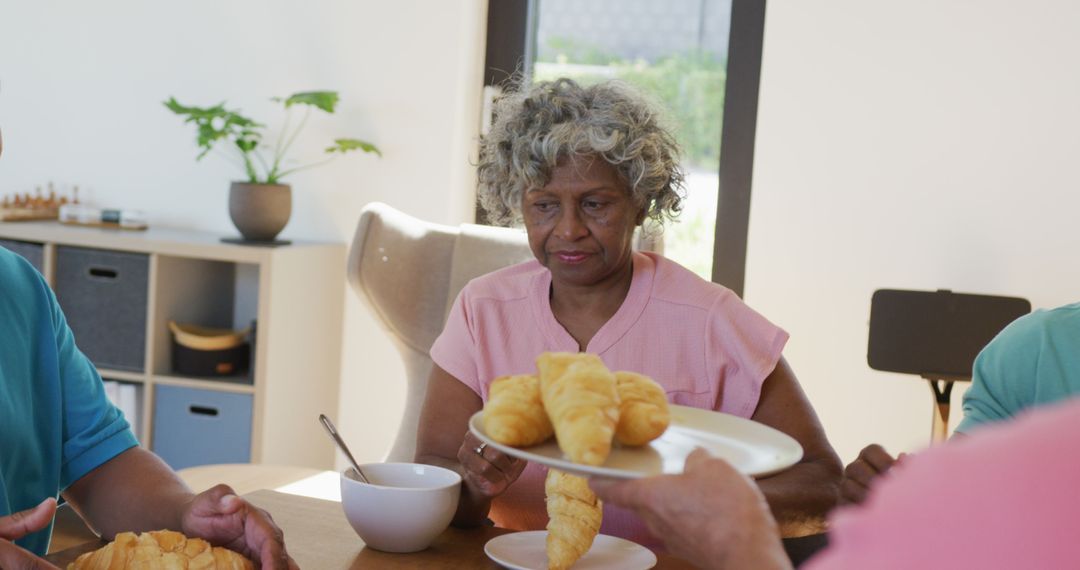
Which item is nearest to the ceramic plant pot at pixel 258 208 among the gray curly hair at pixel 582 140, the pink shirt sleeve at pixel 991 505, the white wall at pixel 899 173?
the white wall at pixel 899 173

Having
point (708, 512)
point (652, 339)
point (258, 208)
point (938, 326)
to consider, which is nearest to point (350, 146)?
point (258, 208)

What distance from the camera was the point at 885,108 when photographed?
10.6ft

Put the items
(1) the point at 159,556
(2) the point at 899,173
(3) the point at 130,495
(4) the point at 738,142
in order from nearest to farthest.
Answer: (1) the point at 159,556, (3) the point at 130,495, (2) the point at 899,173, (4) the point at 738,142

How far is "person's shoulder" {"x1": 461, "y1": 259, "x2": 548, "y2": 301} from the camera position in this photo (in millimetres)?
1923

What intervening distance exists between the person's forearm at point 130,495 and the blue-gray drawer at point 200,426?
75.3 inches

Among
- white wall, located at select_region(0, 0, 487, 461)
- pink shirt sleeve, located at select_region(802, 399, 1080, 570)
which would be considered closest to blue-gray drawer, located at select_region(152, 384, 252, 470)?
white wall, located at select_region(0, 0, 487, 461)

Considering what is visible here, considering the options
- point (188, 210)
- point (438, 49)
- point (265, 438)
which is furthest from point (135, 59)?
point (265, 438)

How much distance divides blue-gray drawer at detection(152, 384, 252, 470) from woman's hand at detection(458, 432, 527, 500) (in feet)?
6.53

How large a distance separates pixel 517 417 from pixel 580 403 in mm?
59

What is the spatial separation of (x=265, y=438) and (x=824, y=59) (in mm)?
1876

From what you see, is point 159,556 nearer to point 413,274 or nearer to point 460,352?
point 460,352

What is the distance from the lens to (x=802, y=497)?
1.66 metres

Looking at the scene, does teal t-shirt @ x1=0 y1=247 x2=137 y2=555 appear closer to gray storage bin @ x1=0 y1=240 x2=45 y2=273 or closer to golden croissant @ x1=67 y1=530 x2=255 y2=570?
golden croissant @ x1=67 y1=530 x2=255 y2=570

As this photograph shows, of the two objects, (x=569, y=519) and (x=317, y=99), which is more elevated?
(x=317, y=99)
